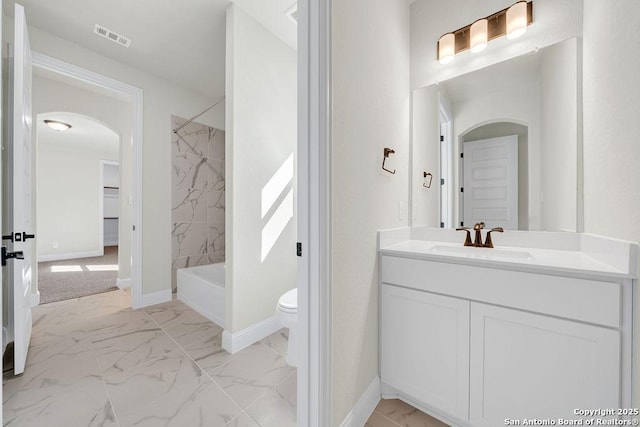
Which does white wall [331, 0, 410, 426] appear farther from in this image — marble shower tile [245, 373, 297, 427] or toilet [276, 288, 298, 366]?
toilet [276, 288, 298, 366]

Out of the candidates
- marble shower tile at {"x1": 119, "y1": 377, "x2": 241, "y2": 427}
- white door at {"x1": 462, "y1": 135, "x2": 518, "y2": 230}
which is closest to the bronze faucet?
white door at {"x1": 462, "y1": 135, "x2": 518, "y2": 230}

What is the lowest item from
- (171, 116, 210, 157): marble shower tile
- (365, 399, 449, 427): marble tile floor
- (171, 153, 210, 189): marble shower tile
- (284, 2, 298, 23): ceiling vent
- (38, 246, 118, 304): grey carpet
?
(365, 399, 449, 427): marble tile floor

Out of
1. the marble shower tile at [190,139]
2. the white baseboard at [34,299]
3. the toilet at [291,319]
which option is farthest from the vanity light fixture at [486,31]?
the white baseboard at [34,299]

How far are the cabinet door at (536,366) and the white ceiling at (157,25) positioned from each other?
255 centimetres

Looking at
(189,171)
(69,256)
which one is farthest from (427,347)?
(69,256)

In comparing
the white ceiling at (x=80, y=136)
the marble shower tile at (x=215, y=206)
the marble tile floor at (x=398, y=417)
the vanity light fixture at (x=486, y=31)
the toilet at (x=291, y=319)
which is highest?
the white ceiling at (x=80, y=136)

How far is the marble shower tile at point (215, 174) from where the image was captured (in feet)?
11.9

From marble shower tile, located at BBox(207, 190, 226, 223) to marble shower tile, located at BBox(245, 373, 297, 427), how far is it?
2.65 metres

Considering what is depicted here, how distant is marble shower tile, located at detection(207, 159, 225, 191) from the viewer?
3623 millimetres

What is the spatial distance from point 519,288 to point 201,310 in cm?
275

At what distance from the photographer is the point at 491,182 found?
170cm

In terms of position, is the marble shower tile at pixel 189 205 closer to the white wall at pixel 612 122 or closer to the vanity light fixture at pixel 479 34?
the vanity light fixture at pixel 479 34

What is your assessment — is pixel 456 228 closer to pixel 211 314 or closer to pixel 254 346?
pixel 254 346

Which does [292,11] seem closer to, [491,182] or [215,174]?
[491,182]
